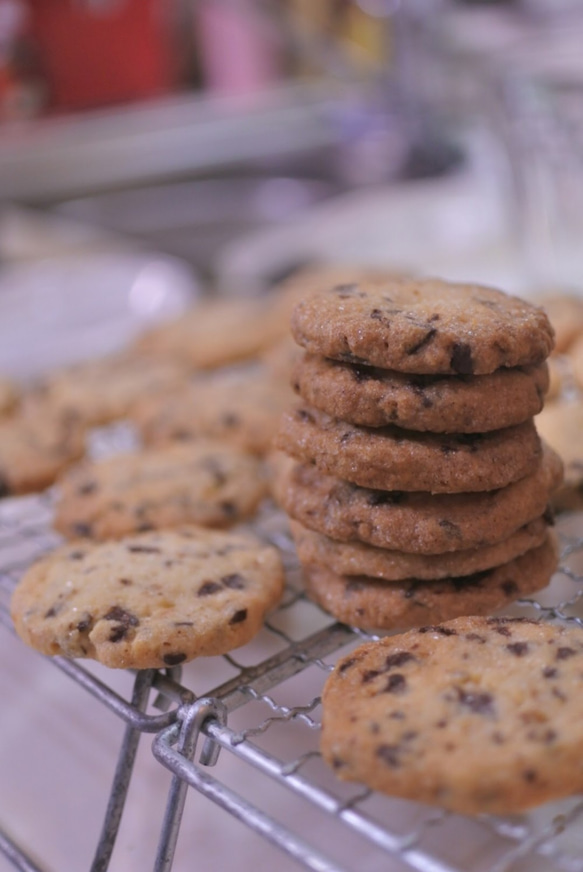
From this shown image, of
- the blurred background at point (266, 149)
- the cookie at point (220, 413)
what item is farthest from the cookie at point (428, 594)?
the blurred background at point (266, 149)

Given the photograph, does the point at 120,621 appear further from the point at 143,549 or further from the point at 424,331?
the point at 424,331

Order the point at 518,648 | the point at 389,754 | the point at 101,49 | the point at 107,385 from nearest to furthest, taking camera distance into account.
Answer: the point at 389,754
the point at 518,648
the point at 107,385
the point at 101,49

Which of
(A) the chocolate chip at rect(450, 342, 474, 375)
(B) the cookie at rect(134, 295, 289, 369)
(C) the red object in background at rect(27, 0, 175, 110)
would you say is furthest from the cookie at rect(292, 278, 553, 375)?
(C) the red object in background at rect(27, 0, 175, 110)

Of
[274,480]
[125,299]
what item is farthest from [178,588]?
[125,299]

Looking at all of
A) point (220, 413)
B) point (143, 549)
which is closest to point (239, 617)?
point (143, 549)

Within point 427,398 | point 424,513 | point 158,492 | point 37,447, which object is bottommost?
point 37,447

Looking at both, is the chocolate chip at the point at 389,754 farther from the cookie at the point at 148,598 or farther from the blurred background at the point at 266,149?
the blurred background at the point at 266,149
